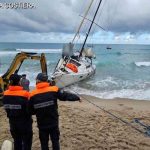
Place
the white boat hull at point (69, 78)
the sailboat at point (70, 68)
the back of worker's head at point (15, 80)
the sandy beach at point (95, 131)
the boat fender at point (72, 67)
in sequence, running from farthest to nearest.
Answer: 1. the boat fender at point (72, 67)
2. the sailboat at point (70, 68)
3. the white boat hull at point (69, 78)
4. the sandy beach at point (95, 131)
5. the back of worker's head at point (15, 80)

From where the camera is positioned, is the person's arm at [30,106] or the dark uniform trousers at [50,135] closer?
the person's arm at [30,106]

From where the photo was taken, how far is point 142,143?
8125 millimetres

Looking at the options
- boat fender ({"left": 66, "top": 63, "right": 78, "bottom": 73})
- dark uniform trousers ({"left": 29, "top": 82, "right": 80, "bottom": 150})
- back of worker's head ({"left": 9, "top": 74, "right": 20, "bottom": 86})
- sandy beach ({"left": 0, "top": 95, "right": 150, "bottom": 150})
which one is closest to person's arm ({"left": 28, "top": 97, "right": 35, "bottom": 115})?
dark uniform trousers ({"left": 29, "top": 82, "right": 80, "bottom": 150})

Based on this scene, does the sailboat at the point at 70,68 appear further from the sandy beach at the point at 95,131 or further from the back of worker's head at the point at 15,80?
the back of worker's head at the point at 15,80

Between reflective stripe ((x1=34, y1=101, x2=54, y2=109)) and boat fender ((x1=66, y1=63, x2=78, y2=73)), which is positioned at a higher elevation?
reflective stripe ((x1=34, y1=101, x2=54, y2=109))

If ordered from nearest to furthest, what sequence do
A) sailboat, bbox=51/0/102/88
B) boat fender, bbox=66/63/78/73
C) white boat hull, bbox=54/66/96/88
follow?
white boat hull, bbox=54/66/96/88 < sailboat, bbox=51/0/102/88 < boat fender, bbox=66/63/78/73

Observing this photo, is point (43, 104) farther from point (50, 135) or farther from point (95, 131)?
point (95, 131)

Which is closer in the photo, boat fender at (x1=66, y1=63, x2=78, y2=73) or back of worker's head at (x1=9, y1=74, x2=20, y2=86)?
back of worker's head at (x1=9, y1=74, x2=20, y2=86)

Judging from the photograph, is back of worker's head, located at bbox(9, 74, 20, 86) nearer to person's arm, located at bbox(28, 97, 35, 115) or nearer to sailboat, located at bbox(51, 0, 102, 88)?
person's arm, located at bbox(28, 97, 35, 115)

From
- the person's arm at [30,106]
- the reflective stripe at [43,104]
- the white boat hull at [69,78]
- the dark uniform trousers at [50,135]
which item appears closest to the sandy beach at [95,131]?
the dark uniform trousers at [50,135]

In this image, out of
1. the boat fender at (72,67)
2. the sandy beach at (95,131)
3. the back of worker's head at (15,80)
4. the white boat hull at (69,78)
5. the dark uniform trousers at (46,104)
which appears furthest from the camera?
the boat fender at (72,67)

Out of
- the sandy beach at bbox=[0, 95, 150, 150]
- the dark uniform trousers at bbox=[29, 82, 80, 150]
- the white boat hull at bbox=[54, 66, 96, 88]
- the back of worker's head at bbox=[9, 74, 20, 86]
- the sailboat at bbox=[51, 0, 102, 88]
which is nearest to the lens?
the dark uniform trousers at bbox=[29, 82, 80, 150]

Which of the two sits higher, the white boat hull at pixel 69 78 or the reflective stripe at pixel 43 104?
the reflective stripe at pixel 43 104

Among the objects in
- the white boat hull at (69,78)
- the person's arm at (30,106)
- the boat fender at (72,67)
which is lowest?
the white boat hull at (69,78)
